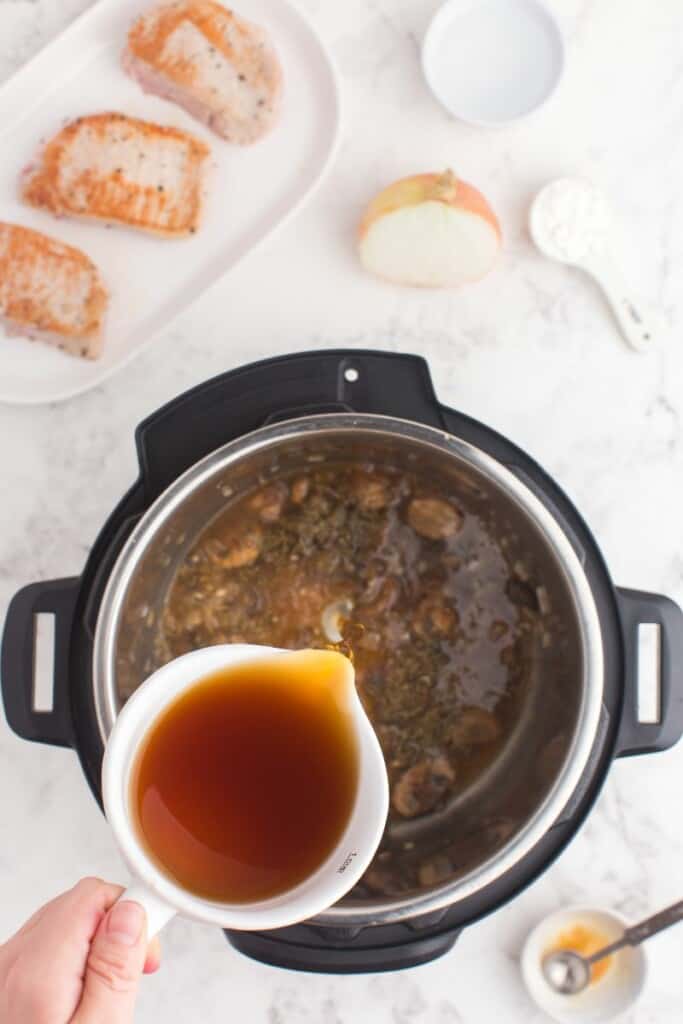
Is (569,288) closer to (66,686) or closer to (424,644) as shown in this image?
(424,644)

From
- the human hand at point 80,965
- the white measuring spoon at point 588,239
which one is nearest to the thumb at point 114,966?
the human hand at point 80,965

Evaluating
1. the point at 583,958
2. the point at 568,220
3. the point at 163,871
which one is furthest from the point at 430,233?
the point at 583,958

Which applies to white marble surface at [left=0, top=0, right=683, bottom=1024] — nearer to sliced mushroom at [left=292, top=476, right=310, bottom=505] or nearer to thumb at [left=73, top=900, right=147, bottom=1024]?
sliced mushroom at [left=292, top=476, right=310, bottom=505]

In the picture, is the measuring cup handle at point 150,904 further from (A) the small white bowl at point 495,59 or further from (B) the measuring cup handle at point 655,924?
(A) the small white bowl at point 495,59

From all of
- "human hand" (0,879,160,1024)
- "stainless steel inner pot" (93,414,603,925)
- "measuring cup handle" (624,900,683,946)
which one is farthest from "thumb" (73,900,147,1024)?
"measuring cup handle" (624,900,683,946)

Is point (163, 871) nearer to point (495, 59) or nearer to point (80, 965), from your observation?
point (80, 965)

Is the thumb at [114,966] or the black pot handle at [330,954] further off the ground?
the thumb at [114,966]
